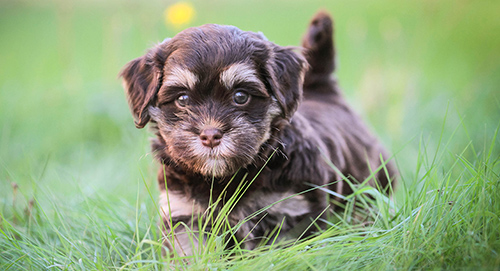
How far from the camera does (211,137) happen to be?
2617 mm

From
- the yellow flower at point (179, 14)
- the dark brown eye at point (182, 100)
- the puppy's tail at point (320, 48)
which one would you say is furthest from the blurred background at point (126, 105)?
the puppy's tail at point (320, 48)

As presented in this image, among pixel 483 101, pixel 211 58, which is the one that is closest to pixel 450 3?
pixel 483 101

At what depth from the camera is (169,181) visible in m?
3.13

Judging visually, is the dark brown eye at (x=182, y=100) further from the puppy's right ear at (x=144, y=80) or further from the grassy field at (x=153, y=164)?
the grassy field at (x=153, y=164)

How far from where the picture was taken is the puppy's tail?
4.31 meters

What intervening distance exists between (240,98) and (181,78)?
0.40m

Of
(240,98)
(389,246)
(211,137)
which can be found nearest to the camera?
(389,246)

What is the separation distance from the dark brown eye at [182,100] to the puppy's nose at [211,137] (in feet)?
1.08

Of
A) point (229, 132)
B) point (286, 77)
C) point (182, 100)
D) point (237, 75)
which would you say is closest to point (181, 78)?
point (182, 100)

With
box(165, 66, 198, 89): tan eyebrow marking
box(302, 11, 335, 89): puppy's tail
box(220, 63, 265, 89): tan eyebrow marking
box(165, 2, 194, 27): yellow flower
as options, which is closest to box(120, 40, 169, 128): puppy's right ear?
box(165, 66, 198, 89): tan eyebrow marking

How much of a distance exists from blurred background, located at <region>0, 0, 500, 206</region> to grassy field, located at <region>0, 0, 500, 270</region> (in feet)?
0.09

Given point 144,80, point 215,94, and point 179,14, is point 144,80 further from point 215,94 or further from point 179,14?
point 179,14

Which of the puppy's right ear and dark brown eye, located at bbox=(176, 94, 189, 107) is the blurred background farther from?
dark brown eye, located at bbox=(176, 94, 189, 107)

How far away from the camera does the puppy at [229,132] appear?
2.73 m
